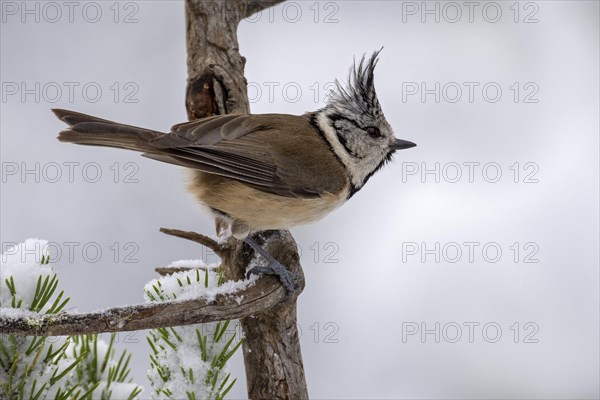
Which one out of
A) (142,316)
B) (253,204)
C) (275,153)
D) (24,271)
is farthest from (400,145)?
(24,271)

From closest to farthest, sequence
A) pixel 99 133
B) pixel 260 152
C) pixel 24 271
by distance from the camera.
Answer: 1. pixel 24 271
2. pixel 99 133
3. pixel 260 152

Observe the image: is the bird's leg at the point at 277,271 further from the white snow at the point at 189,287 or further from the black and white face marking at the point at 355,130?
the black and white face marking at the point at 355,130

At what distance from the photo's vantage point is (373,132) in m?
2.95

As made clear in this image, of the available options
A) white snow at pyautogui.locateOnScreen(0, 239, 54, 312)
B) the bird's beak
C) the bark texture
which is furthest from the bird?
white snow at pyautogui.locateOnScreen(0, 239, 54, 312)

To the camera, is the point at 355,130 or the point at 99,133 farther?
Result: the point at 355,130

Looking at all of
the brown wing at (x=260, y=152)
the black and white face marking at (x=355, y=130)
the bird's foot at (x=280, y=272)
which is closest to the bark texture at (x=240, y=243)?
the bird's foot at (x=280, y=272)

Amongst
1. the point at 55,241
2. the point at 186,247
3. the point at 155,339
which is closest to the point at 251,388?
the point at 155,339

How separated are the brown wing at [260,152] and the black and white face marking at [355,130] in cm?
6

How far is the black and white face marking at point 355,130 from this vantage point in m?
2.92

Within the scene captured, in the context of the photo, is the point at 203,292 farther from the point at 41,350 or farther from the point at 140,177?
the point at 140,177

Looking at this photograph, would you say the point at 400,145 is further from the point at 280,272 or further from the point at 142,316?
the point at 142,316

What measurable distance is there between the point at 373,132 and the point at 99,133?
1.11 m

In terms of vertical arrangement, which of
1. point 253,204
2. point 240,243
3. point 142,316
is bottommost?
point 142,316

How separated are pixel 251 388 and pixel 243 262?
50 cm
